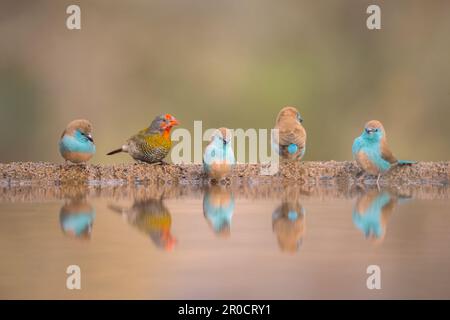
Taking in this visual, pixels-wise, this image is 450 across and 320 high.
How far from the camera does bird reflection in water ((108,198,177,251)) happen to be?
2875 millimetres

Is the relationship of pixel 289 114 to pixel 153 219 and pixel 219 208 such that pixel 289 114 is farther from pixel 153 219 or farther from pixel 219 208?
pixel 153 219

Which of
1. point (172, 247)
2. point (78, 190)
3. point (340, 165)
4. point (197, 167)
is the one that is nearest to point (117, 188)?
point (78, 190)

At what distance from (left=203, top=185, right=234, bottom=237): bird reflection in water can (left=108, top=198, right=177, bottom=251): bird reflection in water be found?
188 millimetres

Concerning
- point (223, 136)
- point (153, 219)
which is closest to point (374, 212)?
point (153, 219)

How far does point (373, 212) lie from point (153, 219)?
39.2 inches

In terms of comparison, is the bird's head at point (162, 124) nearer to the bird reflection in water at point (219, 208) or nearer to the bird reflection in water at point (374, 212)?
the bird reflection in water at point (219, 208)

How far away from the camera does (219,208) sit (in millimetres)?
3744

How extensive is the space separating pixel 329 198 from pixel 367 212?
596 mm

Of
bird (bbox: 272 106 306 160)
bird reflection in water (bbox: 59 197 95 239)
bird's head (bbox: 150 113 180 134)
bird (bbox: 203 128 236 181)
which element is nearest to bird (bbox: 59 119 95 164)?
bird's head (bbox: 150 113 180 134)

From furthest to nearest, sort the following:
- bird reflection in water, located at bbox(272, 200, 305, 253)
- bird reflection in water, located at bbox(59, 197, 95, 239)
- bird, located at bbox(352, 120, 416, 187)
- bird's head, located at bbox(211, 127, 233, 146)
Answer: bird, located at bbox(352, 120, 416, 187) < bird's head, located at bbox(211, 127, 233, 146) < bird reflection in water, located at bbox(59, 197, 95, 239) < bird reflection in water, located at bbox(272, 200, 305, 253)

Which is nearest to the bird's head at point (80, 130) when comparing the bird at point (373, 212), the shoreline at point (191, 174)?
the shoreline at point (191, 174)

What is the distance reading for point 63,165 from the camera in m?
5.02

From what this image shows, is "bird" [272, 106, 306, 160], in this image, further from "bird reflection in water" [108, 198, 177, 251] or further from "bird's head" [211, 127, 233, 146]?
"bird reflection in water" [108, 198, 177, 251]

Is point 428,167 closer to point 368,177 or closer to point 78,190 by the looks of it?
point 368,177
